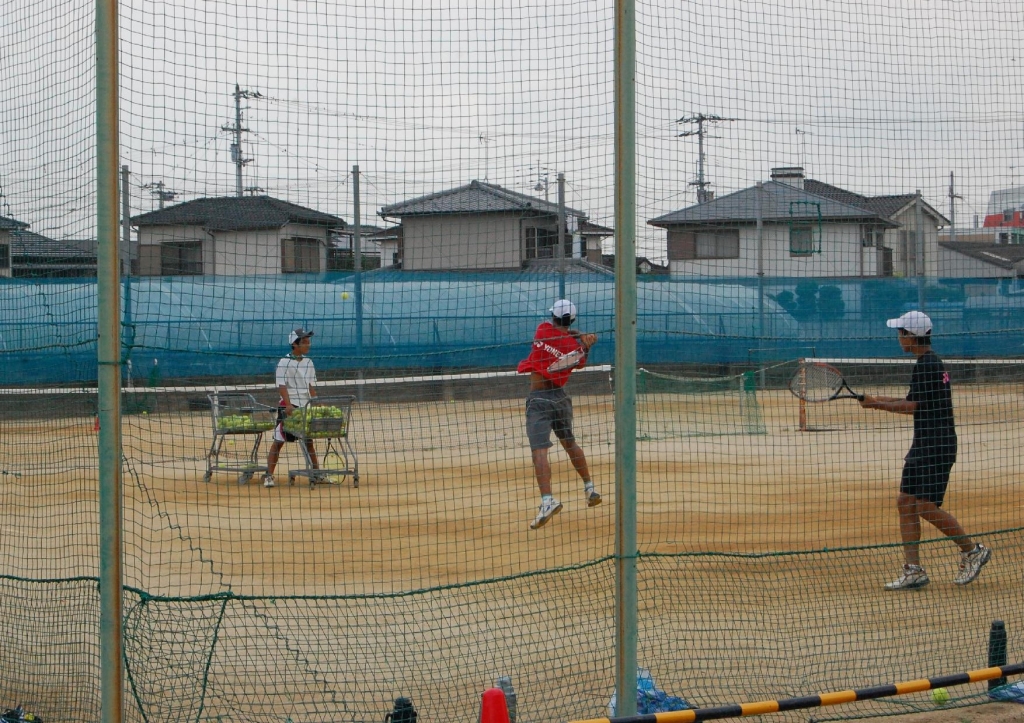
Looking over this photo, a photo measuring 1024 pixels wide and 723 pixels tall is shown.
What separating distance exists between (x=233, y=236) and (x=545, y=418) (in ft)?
12.6

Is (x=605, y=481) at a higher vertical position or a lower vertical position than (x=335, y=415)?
lower

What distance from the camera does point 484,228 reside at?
5.09 metres

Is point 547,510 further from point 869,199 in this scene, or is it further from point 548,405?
point 869,199

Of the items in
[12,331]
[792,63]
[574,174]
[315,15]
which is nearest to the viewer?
[315,15]

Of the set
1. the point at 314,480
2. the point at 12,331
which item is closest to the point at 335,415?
the point at 314,480

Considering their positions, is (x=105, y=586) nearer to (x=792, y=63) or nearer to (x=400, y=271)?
(x=400, y=271)

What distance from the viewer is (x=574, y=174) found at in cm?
489

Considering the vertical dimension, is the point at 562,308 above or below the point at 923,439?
above

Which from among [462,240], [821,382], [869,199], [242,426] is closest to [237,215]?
[462,240]

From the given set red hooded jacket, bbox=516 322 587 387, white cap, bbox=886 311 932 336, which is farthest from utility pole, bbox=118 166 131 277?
white cap, bbox=886 311 932 336

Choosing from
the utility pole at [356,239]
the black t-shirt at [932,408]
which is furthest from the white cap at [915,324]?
the utility pole at [356,239]

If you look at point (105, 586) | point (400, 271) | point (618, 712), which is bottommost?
point (618, 712)

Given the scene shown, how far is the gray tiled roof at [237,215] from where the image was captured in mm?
4633

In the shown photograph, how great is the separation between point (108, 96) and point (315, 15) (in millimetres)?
873
